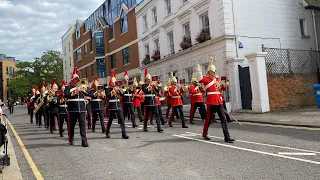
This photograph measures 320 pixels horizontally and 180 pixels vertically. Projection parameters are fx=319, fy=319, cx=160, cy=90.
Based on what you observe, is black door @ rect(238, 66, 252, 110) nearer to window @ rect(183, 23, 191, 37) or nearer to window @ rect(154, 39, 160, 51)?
window @ rect(183, 23, 191, 37)

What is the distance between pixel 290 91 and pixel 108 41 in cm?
2483

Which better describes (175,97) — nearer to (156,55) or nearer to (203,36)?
(203,36)

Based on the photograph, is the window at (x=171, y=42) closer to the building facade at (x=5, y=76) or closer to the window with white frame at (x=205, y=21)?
the window with white frame at (x=205, y=21)

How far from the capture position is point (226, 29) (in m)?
17.5

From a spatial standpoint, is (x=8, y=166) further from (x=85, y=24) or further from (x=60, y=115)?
(x=85, y=24)

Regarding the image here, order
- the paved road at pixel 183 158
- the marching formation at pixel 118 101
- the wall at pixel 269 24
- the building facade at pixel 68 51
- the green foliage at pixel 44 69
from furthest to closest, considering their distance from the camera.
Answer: the green foliage at pixel 44 69
the building facade at pixel 68 51
the wall at pixel 269 24
the marching formation at pixel 118 101
the paved road at pixel 183 158

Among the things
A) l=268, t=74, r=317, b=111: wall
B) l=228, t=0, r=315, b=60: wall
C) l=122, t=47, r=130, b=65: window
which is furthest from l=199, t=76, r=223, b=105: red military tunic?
l=122, t=47, r=130, b=65: window

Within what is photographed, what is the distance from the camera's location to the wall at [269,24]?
59.2 feet

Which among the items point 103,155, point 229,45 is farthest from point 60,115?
point 229,45

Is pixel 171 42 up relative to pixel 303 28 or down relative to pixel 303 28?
up

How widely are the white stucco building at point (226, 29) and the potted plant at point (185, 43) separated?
0.91 ft

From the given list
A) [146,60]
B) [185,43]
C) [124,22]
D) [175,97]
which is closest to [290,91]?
[175,97]

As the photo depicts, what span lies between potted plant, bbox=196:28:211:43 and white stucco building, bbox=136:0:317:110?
10.5 inches

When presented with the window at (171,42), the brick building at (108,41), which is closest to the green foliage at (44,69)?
the brick building at (108,41)
